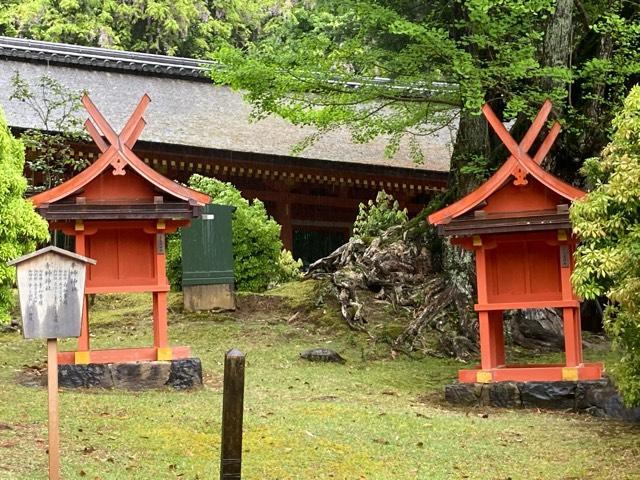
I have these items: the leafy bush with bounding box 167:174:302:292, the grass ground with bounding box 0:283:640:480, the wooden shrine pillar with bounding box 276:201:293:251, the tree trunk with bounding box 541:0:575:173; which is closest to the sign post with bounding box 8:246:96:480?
the grass ground with bounding box 0:283:640:480

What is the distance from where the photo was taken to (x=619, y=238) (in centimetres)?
1002

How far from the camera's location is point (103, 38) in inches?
1395

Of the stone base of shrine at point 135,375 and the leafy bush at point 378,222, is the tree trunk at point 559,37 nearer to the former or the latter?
the leafy bush at point 378,222

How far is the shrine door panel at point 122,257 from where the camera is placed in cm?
1370

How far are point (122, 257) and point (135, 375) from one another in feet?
5.58

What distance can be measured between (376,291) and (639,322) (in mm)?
9466

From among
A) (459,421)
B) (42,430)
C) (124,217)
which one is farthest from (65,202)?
(459,421)

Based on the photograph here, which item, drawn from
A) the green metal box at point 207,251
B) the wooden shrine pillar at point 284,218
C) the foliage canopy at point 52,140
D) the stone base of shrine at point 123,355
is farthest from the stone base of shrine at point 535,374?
the wooden shrine pillar at point 284,218

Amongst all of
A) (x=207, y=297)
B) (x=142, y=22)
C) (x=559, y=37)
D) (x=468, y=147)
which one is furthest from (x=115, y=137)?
(x=142, y=22)

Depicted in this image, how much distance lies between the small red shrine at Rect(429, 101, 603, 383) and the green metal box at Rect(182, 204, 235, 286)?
622 cm

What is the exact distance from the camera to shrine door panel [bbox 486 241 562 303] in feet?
44.2

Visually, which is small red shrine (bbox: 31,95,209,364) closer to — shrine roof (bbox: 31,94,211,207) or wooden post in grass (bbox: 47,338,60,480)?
shrine roof (bbox: 31,94,211,207)

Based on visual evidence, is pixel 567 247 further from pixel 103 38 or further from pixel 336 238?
pixel 103 38

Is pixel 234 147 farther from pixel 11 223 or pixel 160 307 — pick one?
pixel 11 223
